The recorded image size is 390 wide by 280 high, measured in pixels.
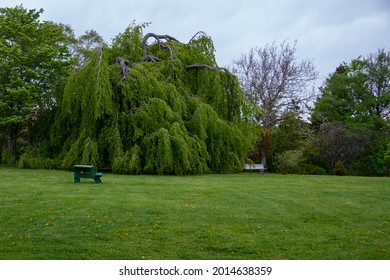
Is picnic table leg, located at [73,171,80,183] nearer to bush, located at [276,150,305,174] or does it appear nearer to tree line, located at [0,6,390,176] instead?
tree line, located at [0,6,390,176]

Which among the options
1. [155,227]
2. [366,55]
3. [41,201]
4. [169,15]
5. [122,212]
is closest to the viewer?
[155,227]

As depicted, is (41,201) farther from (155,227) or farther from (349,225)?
(349,225)

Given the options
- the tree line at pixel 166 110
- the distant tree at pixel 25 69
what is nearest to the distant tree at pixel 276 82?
the tree line at pixel 166 110

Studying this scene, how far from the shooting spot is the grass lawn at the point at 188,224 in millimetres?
4883

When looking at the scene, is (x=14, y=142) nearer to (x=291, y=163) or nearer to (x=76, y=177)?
(x=76, y=177)

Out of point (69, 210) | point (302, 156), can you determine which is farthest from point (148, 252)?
point (302, 156)

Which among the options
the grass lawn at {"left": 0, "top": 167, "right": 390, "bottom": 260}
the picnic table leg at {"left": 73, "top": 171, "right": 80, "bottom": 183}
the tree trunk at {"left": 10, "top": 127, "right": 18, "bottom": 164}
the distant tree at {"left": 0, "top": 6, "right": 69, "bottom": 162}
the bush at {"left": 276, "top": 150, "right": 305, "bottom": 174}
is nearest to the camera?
the grass lawn at {"left": 0, "top": 167, "right": 390, "bottom": 260}

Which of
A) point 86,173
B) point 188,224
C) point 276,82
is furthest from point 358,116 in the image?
point 188,224

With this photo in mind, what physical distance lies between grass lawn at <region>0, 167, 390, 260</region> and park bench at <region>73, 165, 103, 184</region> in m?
1.20

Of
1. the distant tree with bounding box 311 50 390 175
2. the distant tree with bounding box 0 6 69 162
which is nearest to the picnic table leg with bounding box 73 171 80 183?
the distant tree with bounding box 0 6 69 162

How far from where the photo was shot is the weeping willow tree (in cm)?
1410

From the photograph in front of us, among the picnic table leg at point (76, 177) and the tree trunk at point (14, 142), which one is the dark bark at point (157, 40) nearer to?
the tree trunk at point (14, 142)

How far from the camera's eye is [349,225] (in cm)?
624
